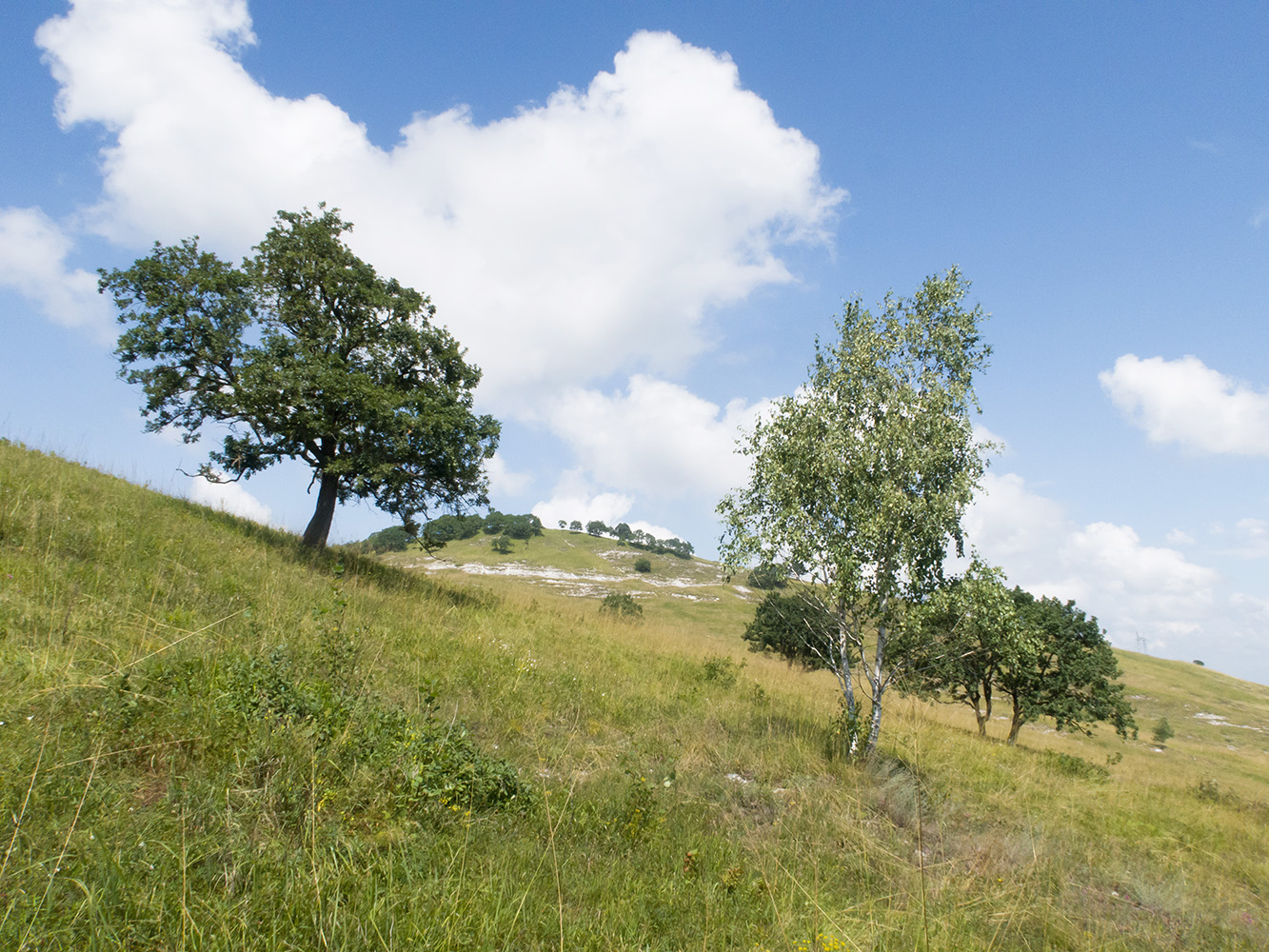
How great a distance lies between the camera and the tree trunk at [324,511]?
1920 centimetres

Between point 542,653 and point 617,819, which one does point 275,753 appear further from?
point 542,653

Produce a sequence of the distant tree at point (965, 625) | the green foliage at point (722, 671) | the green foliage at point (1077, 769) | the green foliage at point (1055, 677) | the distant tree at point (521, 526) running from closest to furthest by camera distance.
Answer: the distant tree at point (965, 625), the green foliage at point (722, 671), the green foliage at point (1077, 769), the green foliage at point (1055, 677), the distant tree at point (521, 526)

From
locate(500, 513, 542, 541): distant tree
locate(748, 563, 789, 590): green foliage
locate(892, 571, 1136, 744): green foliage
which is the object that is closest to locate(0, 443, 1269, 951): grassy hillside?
locate(748, 563, 789, 590): green foliage

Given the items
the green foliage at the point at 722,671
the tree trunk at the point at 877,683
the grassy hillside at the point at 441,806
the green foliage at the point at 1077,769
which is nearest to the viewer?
the grassy hillside at the point at 441,806

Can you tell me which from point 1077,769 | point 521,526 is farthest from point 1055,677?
point 521,526

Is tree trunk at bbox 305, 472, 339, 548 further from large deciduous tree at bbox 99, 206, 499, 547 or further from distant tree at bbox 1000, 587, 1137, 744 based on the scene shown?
distant tree at bbox 1000, 587, 1137, 744

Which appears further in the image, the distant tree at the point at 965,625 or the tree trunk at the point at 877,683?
the tree trunk at the point at 877,683

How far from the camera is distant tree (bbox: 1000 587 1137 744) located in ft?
82.9

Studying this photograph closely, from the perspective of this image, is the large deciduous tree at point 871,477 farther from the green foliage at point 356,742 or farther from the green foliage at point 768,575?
the green foliage at point 356,742

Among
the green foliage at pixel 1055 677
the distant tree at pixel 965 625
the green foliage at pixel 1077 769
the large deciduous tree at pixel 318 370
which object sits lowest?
the green foliage at pixel 1077 769

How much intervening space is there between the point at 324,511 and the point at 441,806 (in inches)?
689

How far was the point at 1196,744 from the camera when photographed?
6034 cm

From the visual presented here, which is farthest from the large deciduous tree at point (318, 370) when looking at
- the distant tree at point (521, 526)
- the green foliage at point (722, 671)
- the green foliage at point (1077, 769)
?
the distant tree at point (521, 526)

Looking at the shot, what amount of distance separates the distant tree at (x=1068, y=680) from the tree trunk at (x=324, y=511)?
93.1 feet
